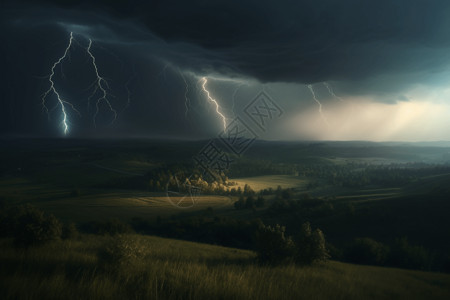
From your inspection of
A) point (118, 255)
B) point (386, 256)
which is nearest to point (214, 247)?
point (118, 255)

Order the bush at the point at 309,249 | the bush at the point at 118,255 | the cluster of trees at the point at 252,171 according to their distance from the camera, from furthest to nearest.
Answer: the cluster of trees at the point at 252,171 → the bush at the point at 309,249 → the bush at the point at 118,255

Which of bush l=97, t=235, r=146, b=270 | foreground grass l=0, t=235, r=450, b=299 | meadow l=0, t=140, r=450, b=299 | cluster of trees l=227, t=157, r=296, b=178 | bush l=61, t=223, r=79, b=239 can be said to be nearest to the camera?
foreground grass l=0, t=235, r=450, b=299

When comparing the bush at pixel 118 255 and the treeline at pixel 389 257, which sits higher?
the bush at pixel 118 255

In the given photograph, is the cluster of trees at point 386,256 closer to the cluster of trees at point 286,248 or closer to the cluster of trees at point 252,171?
the cluster of trees at point 286,248

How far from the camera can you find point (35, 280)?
4637 mm

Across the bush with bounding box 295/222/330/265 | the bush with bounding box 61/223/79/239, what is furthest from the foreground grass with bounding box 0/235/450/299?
the bush with bounding box 61/223/79/239

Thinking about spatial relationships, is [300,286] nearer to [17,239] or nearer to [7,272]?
[7,272]

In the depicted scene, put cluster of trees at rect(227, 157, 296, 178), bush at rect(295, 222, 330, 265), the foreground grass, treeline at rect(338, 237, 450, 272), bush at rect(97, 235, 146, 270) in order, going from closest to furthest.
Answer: the foreground grass → bush at rect(97, 235, 146, 270) → bush at rect(295, 222, 330, 265) → treeline at rect(338, 237, 450, 272) → cluster of trees at rect(227, 157, 296, 178)

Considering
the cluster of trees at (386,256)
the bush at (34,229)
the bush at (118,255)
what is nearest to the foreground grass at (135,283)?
the bush at (118,255)

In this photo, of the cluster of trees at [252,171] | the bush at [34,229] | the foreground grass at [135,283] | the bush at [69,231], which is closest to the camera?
the foreground grass at [135,283]

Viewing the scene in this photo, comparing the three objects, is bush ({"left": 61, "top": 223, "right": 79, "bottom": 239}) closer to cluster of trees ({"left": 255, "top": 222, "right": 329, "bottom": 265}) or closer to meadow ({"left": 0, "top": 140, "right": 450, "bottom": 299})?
meadow ({"left": 0, "top": 140, "right": 450, "bottom": 299})

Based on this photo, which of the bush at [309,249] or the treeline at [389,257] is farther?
the treeline at [389,257]

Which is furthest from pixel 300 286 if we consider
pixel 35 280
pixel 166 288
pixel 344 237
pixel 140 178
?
pixel 140 178

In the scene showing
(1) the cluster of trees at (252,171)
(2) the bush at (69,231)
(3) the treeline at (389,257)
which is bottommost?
(1) the cluster of trees at (252,171)
